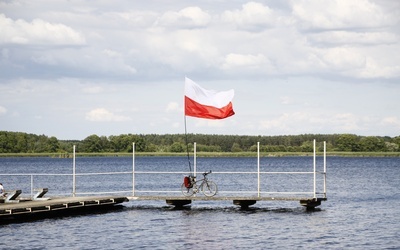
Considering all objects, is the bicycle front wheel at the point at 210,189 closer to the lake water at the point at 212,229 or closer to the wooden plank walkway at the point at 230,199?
the wooden plank walkway at the point at 230,199

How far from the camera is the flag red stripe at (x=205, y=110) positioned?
39.2 metres

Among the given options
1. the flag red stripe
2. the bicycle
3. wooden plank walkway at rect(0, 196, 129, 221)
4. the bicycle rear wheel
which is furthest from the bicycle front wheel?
wooden plank walkway at rect(0, 196, 129, 221)

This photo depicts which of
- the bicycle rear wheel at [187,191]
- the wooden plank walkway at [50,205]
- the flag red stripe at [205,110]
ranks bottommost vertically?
the wooden plank walkway at [50,205]

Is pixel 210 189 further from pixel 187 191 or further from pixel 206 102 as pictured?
pixel 206 102

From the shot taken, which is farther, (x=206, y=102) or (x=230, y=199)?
(x=230, y=199)

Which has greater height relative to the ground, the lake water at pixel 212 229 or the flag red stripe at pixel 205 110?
the flag red stripe at pixel 205 110

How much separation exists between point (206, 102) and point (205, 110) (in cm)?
43

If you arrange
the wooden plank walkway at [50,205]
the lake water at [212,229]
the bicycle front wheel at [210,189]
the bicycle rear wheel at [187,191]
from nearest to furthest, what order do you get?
the lake water at [212,229]
the wooden plank walkway at [50,205]
the bicycle front wheel at [210,189]
the bicycle rear wheel at [187,191]

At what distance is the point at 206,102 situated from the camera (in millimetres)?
39875

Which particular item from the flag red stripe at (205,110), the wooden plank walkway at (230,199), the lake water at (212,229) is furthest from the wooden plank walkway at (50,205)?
the flag red stripe at (205,110)

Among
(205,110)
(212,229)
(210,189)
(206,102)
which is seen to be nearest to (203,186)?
(210,189)

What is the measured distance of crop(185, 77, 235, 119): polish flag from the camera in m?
39.3

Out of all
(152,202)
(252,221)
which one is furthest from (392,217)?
(152,202)

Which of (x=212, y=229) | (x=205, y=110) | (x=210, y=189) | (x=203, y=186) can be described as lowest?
(x=212, y=229)
